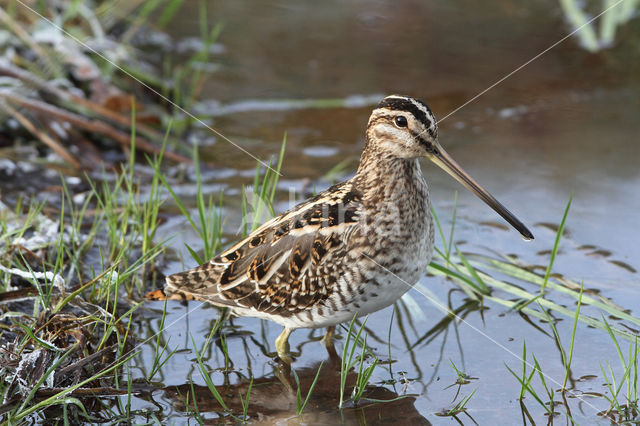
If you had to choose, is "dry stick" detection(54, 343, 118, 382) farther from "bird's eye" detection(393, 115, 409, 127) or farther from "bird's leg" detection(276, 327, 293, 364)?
"bird's eye" detection(393, 115, 409, 127)

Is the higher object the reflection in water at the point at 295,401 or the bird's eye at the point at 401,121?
the bird's eye at the point at 401,121

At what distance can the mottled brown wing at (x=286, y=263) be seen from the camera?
455 cm

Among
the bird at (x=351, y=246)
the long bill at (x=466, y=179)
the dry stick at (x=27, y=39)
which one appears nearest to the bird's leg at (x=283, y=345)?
the bird at (x=351, y=246)

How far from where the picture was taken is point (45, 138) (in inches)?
269

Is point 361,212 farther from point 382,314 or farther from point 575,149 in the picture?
point 575,149

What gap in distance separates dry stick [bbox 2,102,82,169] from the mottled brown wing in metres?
2.36

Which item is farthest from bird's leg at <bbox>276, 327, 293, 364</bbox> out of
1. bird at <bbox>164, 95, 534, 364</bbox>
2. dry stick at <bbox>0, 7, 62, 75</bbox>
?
dry stick at <bbox>0, 7, 62, 75</bbox>

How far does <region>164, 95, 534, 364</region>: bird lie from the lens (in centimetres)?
444

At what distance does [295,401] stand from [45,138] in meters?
3.55

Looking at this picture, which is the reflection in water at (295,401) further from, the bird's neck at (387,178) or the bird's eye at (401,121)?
the bird's eye at (401,121)

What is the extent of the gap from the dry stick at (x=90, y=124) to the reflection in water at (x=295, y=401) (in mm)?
2827

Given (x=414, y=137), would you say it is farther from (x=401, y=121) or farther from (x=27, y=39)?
(x=27, y=39)

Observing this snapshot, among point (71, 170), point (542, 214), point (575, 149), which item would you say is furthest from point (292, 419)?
point (575, 149)

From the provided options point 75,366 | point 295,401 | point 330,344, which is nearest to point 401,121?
point 330,344
